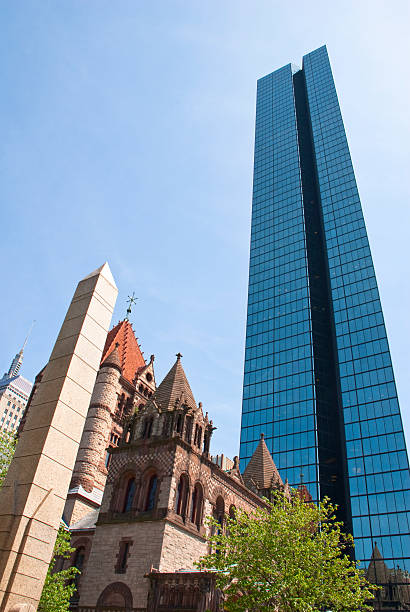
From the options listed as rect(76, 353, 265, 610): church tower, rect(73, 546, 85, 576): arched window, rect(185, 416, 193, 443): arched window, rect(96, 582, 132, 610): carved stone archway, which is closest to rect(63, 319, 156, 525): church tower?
rect(76, 353, 265, 610): church tower

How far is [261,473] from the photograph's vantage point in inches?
1828

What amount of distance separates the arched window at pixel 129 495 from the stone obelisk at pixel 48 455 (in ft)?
54.5

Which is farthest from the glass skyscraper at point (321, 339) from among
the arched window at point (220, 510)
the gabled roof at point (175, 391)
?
the gabled roof at point (175, 391)

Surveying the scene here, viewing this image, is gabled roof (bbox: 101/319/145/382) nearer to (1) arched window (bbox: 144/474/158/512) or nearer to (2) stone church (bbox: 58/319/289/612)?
(2) stone church (bbox: 58/319/289/612)

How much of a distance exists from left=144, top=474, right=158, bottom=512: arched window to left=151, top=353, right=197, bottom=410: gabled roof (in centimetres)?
467

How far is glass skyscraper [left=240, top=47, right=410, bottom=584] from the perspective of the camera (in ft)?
233

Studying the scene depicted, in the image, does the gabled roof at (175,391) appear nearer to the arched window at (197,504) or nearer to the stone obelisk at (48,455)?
the arched window at (197,504)

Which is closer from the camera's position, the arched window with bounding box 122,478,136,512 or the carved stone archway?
the carved stone archway

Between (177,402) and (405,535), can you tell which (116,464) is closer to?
(177,402)

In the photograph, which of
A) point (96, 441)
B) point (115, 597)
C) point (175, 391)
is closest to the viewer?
point (115, 597)

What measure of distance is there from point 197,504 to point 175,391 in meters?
7.56

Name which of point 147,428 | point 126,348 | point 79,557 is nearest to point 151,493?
point 147,428

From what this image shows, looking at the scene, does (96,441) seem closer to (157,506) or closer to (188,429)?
(188,429)

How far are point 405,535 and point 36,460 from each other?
6543 cm
